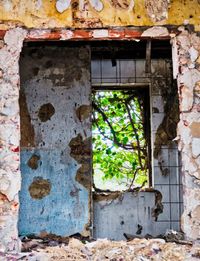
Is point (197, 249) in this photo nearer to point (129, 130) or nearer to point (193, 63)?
point (193, 63)

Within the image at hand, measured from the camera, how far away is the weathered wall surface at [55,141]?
591 cm

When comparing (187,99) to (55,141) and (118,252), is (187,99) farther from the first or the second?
(55,141)

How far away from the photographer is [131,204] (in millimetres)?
6273

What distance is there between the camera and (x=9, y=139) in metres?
4.40

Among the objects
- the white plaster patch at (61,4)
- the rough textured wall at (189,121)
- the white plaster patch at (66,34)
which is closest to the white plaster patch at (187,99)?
the rough textured wall at (189,121)

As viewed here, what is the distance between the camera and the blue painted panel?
19.3ft

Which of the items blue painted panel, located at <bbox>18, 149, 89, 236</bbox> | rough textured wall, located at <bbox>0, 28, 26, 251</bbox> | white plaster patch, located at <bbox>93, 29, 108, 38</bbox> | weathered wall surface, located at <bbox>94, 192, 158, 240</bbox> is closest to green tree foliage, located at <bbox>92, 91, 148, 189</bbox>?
weathered wall surface, located at <bbox>94, 192, 158, 240</bbox>

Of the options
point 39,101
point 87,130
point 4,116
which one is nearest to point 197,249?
point 4,116

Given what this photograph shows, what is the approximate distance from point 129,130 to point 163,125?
0.59 meters

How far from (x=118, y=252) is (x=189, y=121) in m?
1.25

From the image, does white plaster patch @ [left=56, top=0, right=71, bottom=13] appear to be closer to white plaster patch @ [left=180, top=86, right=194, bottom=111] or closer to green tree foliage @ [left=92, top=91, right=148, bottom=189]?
white plaster patch @ [left=180, top=86, right=194, bottom=111]

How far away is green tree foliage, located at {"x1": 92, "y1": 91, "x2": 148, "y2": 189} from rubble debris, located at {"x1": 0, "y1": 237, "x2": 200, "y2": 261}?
8.07ft

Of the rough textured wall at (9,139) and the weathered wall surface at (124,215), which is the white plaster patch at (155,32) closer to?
the rough textured wall at (9,139)

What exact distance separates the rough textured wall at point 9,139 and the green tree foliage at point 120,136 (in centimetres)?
240
